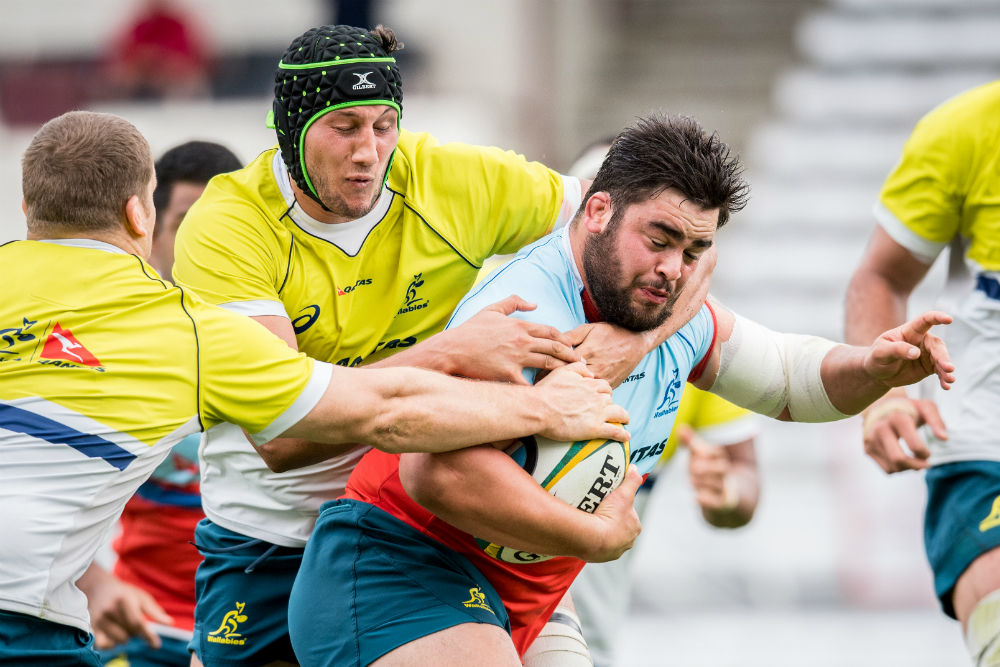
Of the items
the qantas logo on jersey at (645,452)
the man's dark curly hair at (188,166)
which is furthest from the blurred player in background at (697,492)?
the qantas logo on jersey at (645,452)

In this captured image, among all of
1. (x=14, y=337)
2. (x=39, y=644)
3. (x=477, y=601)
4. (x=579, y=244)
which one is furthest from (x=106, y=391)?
(x=579, y=244)

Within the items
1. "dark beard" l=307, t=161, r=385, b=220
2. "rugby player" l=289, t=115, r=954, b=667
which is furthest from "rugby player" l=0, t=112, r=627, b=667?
"dark beard" l=307, t=161, r=385, b=220

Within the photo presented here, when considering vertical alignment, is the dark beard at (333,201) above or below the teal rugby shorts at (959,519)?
above

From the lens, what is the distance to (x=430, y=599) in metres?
3.21

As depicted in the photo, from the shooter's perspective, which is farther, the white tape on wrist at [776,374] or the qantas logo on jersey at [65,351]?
the white tape on wrist at [776,374]

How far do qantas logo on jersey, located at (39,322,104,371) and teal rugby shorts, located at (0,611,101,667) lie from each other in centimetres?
68

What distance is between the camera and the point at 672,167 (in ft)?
10.8

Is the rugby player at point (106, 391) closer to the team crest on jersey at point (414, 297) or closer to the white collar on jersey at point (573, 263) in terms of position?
the white collar on jersey at point (573, 263)

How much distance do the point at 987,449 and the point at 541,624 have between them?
1.70m

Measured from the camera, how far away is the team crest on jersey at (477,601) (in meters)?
3.23

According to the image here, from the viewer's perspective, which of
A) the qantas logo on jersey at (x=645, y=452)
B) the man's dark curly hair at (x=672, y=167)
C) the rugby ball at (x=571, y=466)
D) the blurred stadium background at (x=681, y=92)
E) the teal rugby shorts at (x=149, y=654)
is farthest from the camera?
the blurred stadium background at (x=681, y=92)

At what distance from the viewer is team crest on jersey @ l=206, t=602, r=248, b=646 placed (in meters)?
4.19

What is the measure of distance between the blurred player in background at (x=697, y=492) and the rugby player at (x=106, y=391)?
2244 mm

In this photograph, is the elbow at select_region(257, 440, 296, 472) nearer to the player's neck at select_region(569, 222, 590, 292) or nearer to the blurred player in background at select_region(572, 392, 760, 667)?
Answer: the player's neck at select_region(569, 222, 590, 292)
